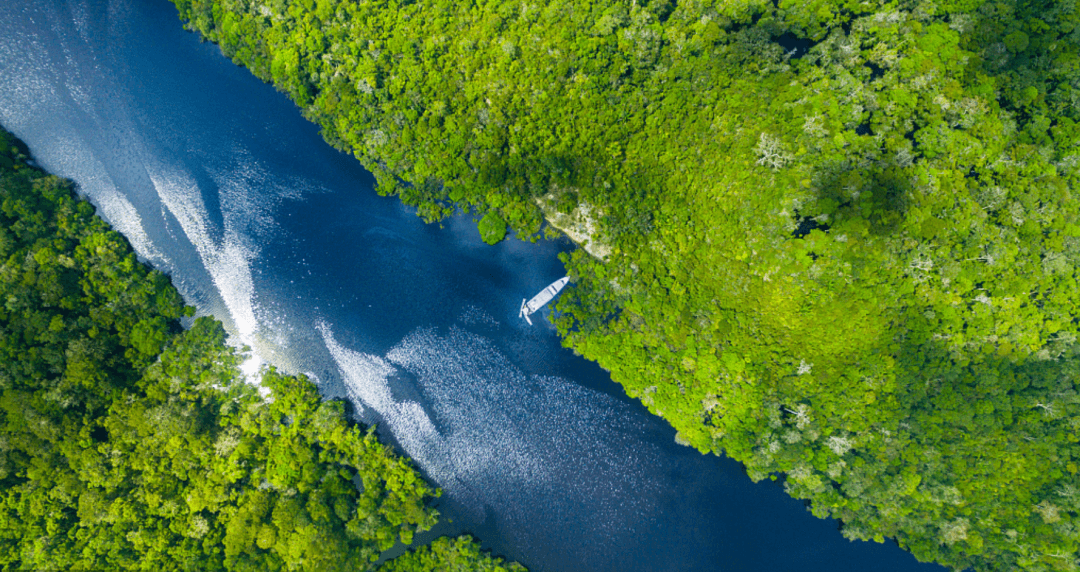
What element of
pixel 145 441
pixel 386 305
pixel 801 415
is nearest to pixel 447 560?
pixel 386 305

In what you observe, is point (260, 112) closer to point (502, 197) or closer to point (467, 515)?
point (502, 197)

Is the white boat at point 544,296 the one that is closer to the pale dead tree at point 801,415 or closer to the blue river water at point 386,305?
the blue river water at point 386,305

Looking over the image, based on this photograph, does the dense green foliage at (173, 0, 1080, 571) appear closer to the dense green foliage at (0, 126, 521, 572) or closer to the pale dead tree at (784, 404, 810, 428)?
the pale dead tree at (784, 404, 810, 428)

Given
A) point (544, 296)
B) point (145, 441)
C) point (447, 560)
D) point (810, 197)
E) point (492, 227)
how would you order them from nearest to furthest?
point (810, 197) < point (145, 441) < point (447, 560) < point (492, 227) < point (544, 296)

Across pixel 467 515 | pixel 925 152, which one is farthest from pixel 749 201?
pixel 467 515

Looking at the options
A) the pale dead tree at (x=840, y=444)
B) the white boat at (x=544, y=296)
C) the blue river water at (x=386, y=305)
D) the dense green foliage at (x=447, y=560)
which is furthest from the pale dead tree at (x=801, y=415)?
the dense green foliage at (x=447, y=560)

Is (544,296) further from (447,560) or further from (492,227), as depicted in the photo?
(447,560)
